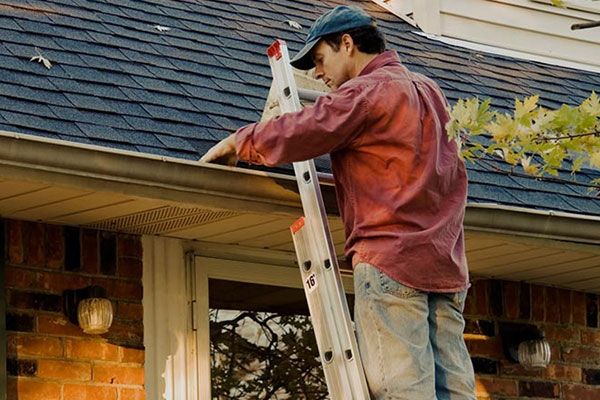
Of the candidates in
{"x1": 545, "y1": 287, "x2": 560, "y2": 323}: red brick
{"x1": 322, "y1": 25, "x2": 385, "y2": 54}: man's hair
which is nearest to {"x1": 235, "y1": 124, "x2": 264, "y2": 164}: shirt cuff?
{"x1": 322, "y1": 25, "x2": 385, "y2": 54}: man's hair

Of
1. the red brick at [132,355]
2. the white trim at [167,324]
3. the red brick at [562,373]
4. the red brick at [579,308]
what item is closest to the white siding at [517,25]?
the red brick at [579,308]

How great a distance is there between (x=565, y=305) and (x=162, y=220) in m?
2.58

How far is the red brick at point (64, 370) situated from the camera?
6.79 meters

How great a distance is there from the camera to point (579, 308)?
8.73 m

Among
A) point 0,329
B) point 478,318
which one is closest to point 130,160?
point 0,329

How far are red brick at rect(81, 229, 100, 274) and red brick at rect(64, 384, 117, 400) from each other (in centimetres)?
48

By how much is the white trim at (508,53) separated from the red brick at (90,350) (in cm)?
372

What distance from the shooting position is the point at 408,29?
33.3 ft

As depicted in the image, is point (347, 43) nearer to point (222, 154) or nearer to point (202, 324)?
point (222, 154)

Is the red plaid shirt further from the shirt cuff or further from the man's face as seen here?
the man's face

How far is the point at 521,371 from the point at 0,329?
2.82 m

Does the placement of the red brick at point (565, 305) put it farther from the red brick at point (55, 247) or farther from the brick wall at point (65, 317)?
the red brick at point (55, 247)

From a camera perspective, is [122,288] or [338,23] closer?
[338,23]

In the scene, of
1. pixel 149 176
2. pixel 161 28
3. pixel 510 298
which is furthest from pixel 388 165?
pixel 510 298
